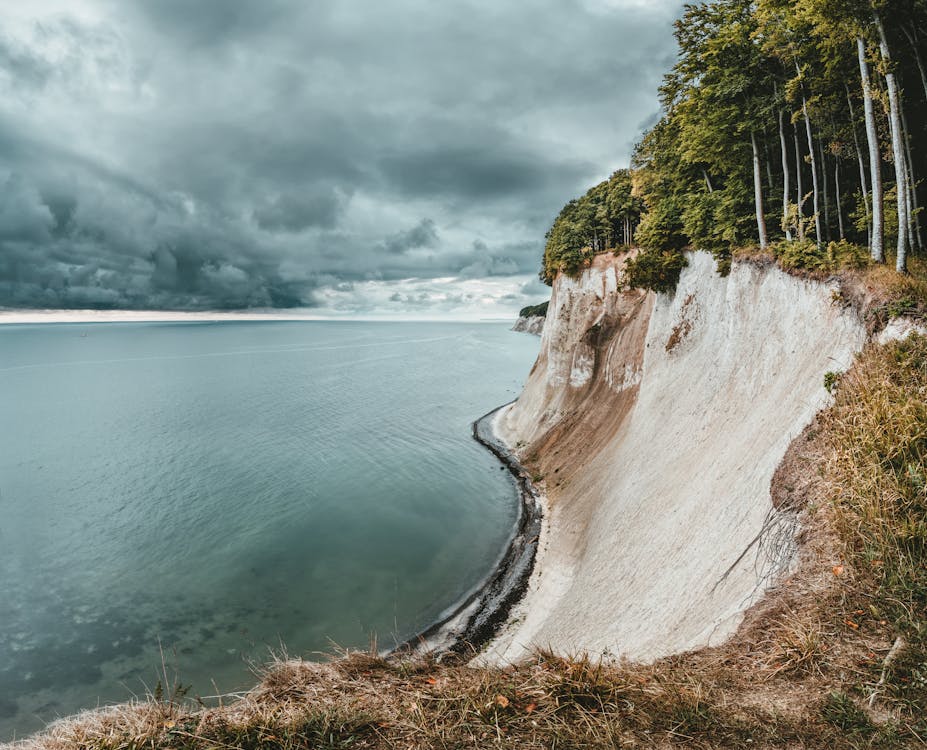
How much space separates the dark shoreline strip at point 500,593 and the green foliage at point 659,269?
16.7m

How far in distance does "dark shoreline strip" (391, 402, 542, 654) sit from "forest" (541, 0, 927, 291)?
17.2 meters

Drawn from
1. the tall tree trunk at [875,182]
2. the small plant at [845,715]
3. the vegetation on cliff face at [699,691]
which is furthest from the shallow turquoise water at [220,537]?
the tall tree trunk at [875,182]

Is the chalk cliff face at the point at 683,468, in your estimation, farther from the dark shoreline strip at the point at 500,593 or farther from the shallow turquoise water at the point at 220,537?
the shallow turquoise water at the point at 220,537

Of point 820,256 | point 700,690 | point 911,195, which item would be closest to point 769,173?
point 911,195

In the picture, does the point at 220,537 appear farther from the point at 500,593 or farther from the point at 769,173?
the point at 769,173

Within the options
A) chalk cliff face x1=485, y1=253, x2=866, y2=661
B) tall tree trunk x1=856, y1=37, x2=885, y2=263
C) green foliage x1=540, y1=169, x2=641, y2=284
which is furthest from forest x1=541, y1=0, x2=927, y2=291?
green foliage x1=540, y1=169, x2=641, y2=284

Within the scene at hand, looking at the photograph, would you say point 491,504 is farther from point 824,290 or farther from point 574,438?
point 824,290

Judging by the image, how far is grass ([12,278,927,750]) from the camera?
4.56 metres

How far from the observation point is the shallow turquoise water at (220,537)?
1959cm

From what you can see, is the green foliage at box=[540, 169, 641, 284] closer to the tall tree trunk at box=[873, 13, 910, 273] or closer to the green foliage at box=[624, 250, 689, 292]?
the green foliage at box=[624, 250, 689, 292]

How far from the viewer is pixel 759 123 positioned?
19.3 m

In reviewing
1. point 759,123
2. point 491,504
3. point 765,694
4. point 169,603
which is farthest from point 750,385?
point 169,603

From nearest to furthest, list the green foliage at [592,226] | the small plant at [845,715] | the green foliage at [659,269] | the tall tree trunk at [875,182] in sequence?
the small plant at [845,715] < the tall tree trunk at [875,182] < the green foliage at [659,269] < the green foliage at [592,226]

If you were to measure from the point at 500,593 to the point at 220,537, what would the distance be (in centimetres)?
1979
